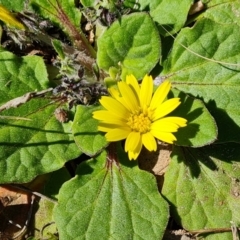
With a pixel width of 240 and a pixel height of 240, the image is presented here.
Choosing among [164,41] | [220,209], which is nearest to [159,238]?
[220,209]

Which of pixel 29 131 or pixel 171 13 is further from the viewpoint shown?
pixel 171 13

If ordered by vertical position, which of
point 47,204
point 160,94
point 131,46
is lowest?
point 47,204

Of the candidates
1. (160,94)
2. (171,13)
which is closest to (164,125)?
(160,94)

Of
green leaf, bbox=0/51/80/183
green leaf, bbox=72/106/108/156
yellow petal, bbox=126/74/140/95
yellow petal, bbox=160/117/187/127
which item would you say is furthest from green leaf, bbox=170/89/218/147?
green leaf, bbox=0/51/80/183

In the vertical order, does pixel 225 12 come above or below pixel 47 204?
above

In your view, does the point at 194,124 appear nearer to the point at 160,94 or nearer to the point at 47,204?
the point at 160,94

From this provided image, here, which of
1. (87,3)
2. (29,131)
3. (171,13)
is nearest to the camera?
(29,131)

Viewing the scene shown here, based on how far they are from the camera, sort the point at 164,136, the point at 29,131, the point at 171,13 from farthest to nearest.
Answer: the point at 171,13, the point at 29,131, the point at 164,136

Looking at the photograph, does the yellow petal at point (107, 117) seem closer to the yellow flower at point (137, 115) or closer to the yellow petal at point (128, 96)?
the yellow flower at point (137, 115)
